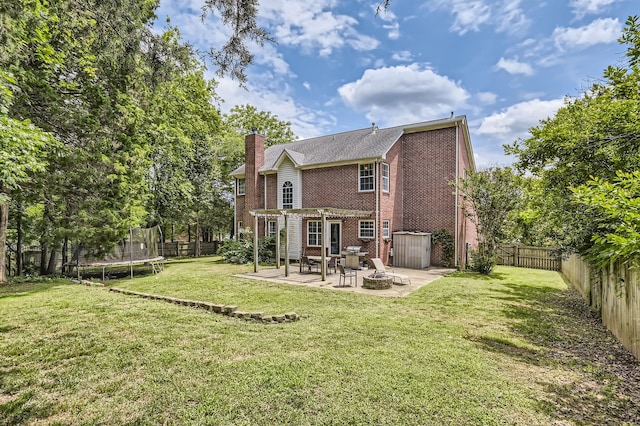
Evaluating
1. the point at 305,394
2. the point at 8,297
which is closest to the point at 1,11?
the point at 305,394

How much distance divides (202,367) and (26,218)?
56.6 feet

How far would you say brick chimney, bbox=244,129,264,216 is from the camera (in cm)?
2070

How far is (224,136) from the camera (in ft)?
97.6

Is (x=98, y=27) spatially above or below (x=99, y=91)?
below

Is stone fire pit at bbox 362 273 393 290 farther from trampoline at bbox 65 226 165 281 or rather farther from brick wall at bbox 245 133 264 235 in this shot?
brick wall at bbox 245 133 264 235

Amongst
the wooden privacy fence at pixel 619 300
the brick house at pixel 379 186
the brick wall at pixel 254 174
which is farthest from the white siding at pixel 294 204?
the wooden privacy fence at pixel 619 300

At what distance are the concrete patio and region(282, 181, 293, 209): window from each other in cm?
507

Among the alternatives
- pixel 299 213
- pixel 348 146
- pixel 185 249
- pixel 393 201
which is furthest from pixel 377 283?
pixel 185 249

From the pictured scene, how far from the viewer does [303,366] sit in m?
4.49

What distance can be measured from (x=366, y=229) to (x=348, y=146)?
5375 mm

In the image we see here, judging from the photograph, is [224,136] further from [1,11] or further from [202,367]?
[202,367]

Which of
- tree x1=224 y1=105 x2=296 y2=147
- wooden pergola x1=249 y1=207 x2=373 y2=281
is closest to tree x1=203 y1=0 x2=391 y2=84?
wooden pergola x1=249 y1=207 x2=373 y2=281

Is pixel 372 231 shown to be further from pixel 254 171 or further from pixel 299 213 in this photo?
pixel 254 171

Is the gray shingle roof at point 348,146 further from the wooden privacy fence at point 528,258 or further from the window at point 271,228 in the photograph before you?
the wooden privacy fence at point 528,258
